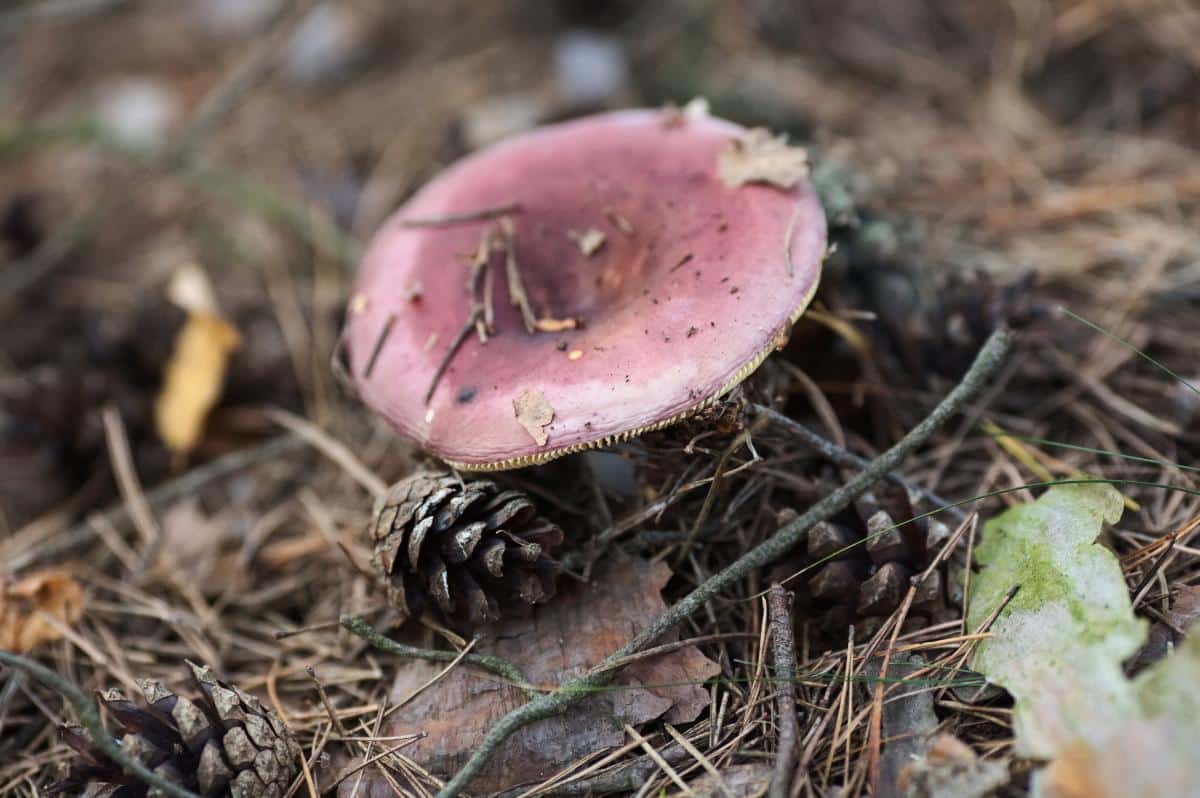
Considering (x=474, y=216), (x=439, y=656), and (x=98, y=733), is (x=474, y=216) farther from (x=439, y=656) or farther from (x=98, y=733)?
(x=98, y=733)

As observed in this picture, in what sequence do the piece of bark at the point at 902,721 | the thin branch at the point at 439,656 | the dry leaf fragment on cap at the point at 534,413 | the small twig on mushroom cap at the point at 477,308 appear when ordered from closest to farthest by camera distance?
the piece of bark at the point at 902,721, the dry leaf fragment on cap at the point at 534,413, the thin branch at the point at 439,656, the small twig on mushroom cap at the point at 477,308

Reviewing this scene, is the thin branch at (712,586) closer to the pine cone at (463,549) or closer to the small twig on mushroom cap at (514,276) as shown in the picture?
the pine cone at (463,549)

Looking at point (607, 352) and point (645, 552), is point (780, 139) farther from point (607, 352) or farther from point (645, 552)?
point (645, 552)

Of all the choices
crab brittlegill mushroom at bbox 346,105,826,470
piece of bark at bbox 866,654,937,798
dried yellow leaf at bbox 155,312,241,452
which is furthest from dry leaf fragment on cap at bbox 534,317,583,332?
dried yellow leaf at bbox 155,312,241,452

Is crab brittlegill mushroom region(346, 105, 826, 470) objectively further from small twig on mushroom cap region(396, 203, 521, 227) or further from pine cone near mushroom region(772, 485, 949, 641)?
pine cone near mushroom region(772, 485, 949, 641)

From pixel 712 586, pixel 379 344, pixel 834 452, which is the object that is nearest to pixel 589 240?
pixel 379 344

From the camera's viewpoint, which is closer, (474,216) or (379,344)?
(379,344)

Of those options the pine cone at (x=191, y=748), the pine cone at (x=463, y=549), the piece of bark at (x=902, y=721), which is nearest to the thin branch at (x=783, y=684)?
the piece of bark at (x=902, y=721)
